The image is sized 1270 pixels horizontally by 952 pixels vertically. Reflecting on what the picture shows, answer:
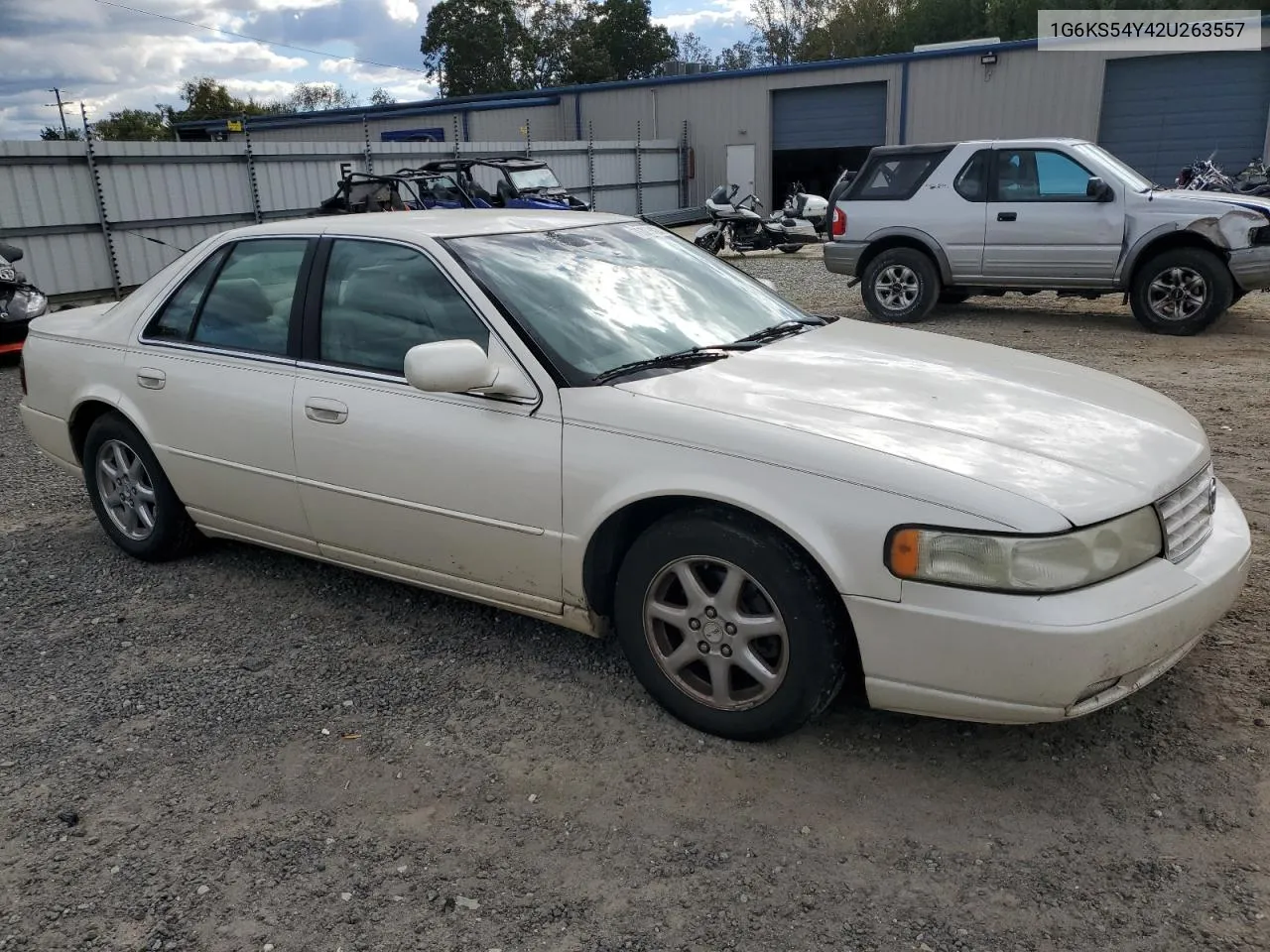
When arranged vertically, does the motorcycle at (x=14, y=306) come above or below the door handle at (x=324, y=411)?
below

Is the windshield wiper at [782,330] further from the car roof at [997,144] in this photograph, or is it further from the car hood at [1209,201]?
the car roof at [997,144]

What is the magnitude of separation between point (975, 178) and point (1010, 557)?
28.8 ft

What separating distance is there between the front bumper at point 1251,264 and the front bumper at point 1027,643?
764 centimetres

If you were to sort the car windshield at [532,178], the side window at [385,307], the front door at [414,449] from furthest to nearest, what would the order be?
the car windshield at [532,178], the side window at [385,307], the front door at [414,449]

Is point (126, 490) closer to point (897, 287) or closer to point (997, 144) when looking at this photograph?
point (897, 287)

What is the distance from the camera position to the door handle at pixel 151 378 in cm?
418

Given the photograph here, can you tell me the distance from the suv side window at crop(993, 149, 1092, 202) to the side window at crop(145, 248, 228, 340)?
26.9ft

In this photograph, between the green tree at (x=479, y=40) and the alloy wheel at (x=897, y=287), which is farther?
the green tree at (x=479, y=40)

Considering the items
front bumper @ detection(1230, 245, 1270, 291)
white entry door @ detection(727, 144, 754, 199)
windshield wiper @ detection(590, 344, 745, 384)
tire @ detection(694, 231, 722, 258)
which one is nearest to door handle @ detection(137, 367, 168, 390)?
windshield wiper @ detection(590, 344, 745, 384)

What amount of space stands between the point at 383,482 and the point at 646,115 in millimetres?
29386

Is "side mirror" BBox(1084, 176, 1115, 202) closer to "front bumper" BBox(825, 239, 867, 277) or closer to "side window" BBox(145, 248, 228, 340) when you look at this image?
"front bumper" BBox(825, 239, 867, 277)

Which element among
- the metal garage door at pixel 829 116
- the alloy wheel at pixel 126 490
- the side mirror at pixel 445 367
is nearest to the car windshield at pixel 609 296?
the side mirror at pixel 445 367

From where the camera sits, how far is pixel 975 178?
10227 millimetres

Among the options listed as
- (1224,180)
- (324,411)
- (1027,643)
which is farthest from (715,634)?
(1224,180)
